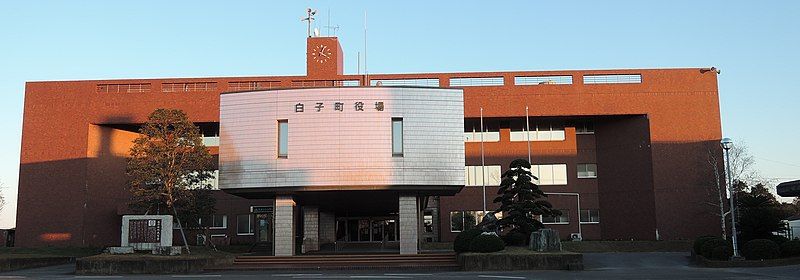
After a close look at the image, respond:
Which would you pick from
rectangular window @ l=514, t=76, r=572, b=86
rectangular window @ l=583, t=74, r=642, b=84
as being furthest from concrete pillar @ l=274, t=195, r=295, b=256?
rectangular window @ l=583, t=74, r=642, b=84

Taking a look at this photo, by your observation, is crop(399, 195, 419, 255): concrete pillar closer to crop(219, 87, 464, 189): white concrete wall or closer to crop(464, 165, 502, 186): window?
crop(219, 87, 464, 189): white concrete wall

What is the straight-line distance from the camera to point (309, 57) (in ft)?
153

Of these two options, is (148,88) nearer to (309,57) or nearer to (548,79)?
(309,57)

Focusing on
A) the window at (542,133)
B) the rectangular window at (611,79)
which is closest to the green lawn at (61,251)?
the window at (542,133)

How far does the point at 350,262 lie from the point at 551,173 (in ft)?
68.5

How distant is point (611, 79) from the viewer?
43.6 metres

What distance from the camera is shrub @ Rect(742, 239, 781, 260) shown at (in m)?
23.7

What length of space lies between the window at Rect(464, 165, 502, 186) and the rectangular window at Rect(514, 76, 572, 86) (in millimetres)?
5539

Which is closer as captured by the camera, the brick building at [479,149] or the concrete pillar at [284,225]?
the concrete pillar at [284,225]

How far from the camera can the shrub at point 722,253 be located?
83.1 feet

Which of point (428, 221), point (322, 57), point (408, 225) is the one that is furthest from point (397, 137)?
point (322, 57)

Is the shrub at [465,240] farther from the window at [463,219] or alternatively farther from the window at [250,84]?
the window at [250,84]

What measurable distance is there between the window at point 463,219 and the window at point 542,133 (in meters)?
5.24

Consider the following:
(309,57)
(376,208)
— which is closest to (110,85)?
(309,57)
